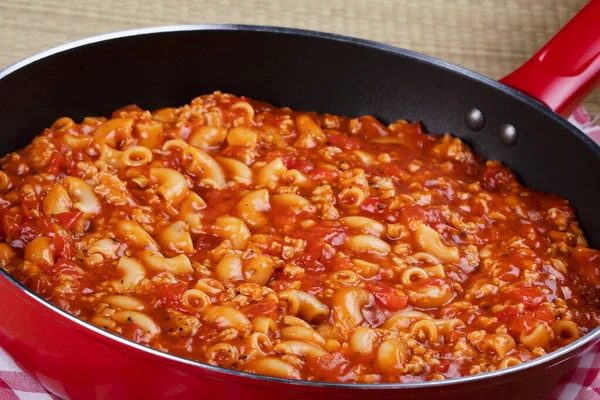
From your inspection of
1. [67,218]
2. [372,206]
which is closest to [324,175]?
[372,206]

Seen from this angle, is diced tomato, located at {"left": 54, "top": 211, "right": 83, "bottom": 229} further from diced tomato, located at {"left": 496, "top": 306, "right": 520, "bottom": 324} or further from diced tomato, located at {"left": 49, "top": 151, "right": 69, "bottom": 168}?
diced tomato, located at {"left": 496, "top": 306, "right": 520, "bottom": 324}

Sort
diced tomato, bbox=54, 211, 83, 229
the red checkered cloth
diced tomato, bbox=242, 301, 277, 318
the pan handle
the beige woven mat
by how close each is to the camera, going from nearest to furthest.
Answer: the red checkered cloth, diced tomato, bbox=242, 301, 277, 318, diced tomato, bbox=54, 211, 83, 229, the pan handle, the beige woven mat

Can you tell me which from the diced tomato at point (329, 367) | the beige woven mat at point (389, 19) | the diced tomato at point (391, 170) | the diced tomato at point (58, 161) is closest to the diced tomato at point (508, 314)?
the diced tomato at point (329, 367)

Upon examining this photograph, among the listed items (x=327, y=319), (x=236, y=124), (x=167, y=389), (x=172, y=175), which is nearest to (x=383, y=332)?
(x=327, y=319)

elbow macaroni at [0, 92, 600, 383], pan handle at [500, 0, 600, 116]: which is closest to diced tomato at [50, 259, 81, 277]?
elbow macaroni at [0, 92, 600, 383]

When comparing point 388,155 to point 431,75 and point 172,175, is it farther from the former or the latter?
point 172,175

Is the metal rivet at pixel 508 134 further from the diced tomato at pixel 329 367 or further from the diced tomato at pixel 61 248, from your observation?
the diced tomato at pixel 61 248
